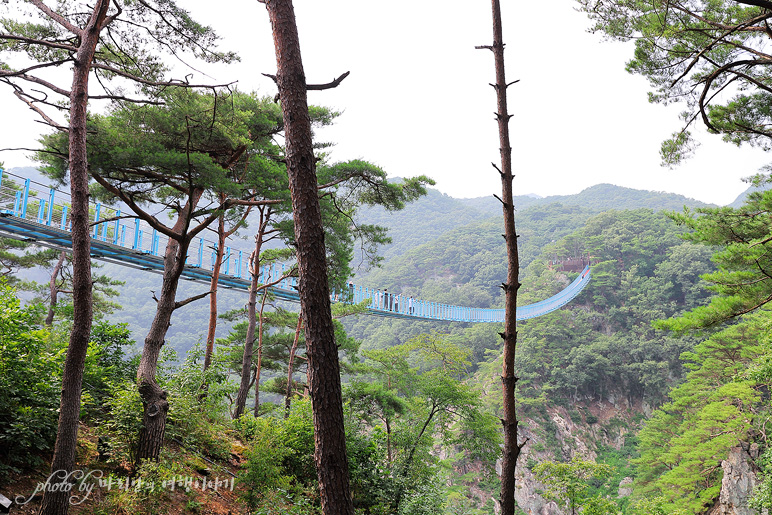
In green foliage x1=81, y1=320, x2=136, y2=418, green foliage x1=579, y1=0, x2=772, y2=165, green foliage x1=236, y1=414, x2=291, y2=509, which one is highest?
green foliage x1=579, y1=0, x2=772, y2=165

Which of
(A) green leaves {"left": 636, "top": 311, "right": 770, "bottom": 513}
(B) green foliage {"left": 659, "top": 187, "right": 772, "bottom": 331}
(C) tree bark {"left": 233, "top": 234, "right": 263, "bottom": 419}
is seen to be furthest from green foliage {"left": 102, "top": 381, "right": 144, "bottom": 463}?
(A) green leaves {"left": 636, "top": 311, "right": 770, "bottom": 513}

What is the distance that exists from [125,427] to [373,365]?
21.1 feet

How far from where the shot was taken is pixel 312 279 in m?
1.62

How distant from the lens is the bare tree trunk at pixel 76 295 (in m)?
1.96

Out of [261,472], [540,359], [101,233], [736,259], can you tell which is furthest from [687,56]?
[540,359]

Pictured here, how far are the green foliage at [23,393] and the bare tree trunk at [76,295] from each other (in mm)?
370

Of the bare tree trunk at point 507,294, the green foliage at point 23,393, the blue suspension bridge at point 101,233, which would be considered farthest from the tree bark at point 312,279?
the blue suspension bridge at point 101,233

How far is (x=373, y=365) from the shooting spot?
877 centimetres

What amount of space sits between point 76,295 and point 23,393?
2.76 ft

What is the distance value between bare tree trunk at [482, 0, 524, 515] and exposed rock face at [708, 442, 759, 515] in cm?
881

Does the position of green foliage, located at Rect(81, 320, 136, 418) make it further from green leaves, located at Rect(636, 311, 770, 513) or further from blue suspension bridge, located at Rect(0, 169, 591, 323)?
green leaves, located at Rect(636, 311, 770, 513)

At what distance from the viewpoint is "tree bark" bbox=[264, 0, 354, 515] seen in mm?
1537

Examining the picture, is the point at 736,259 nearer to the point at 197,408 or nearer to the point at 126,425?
the point at 197,408

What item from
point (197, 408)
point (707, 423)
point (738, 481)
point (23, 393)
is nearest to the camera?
point (23, 393)
